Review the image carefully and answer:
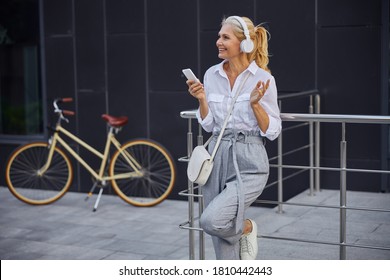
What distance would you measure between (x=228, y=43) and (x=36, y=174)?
5071mm

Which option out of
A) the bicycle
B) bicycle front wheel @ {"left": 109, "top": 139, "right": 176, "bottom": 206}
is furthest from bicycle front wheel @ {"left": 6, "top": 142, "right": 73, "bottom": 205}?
bicycle front wheel @ {"left": 109, "top": 139, "right": 176, "bottom": 206}

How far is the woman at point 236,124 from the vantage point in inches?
194

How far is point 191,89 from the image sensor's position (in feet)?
16.4

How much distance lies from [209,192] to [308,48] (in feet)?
13.3

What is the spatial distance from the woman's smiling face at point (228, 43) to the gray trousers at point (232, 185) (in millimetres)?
499

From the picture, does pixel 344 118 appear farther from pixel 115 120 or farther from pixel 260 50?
pixel 115 120

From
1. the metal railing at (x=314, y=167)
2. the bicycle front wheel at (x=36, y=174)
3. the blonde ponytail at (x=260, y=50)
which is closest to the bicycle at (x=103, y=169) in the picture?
the bicycle front wheel at (x=36, y=174)

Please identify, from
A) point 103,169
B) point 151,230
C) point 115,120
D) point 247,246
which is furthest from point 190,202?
point 103,169

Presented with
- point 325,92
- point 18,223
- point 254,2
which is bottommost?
point 18,223

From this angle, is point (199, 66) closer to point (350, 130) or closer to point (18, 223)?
point (350, 130)

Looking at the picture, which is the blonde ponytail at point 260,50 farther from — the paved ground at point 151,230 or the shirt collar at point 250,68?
the paved ground at point 151,230

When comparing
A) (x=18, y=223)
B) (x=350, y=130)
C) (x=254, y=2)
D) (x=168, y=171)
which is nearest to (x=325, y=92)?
(x=350, y=130)
